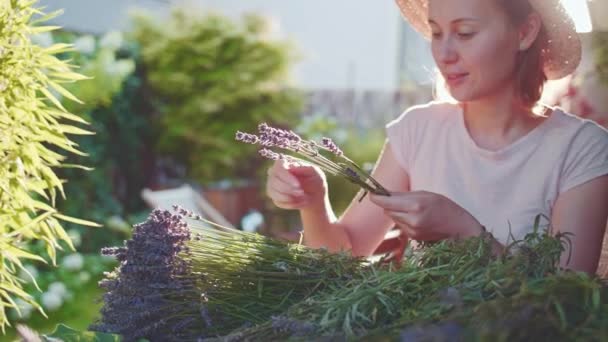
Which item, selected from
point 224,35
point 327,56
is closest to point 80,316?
point 224,35

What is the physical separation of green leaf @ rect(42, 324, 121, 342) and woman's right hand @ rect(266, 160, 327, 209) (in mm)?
631

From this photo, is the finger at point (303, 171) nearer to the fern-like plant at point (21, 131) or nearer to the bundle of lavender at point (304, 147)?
the bundle of lavender at point (304, 147)

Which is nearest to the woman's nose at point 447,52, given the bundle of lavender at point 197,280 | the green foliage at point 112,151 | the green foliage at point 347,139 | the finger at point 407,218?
the finger at point 407,218

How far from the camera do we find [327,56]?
13586 mm

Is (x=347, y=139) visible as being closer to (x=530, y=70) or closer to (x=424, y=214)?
(x=530, y=70)

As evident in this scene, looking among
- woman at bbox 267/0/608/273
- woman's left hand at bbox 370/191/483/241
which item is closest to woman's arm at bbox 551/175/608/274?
woman at bbox 267/0/608/273

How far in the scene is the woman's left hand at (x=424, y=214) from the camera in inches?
50.3

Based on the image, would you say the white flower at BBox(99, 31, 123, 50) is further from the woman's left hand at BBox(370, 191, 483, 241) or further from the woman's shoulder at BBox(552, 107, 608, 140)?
the woman's left hand at BBox(370, 191, 483, 241)

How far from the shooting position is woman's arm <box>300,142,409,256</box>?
1.78 m

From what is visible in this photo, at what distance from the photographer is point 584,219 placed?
1646 millimetres

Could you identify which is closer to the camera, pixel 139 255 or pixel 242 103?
pixel 139 255

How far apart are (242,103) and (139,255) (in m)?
6.67

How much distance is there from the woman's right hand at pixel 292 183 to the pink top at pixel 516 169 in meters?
0.38

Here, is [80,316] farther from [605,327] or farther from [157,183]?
[605,327]
